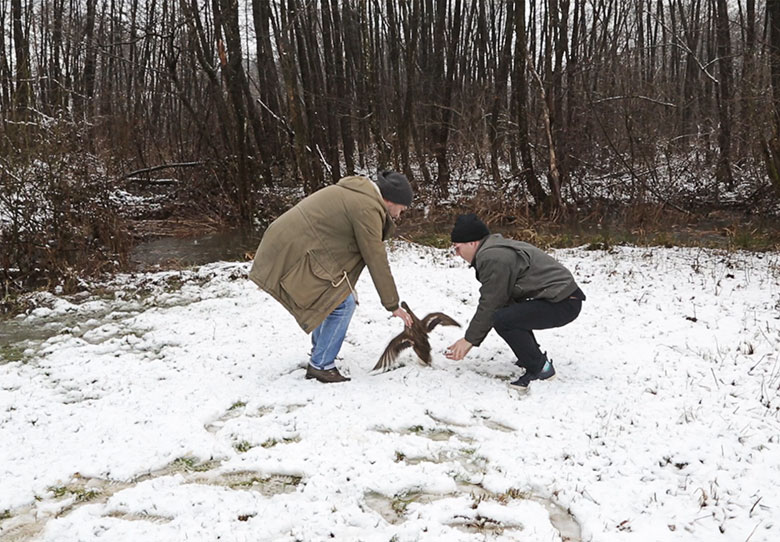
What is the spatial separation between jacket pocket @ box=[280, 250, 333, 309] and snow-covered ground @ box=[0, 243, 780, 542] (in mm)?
775

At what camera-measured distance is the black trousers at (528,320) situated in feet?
14.4

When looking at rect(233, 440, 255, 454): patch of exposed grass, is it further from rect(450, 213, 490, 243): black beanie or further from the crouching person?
rect(450, 213, 490, 243): black beanie

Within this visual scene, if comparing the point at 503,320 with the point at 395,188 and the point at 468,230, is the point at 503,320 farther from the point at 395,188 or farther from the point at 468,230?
the point at 395,188

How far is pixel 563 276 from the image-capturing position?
447 centimetres

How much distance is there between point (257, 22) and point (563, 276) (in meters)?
17.5

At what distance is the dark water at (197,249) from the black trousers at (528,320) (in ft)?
22.0

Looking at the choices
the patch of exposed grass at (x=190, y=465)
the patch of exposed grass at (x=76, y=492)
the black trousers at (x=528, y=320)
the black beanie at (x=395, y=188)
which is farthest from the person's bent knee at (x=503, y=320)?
the patch of exposed grass at (x=76, y=492)

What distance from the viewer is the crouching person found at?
4.31 m

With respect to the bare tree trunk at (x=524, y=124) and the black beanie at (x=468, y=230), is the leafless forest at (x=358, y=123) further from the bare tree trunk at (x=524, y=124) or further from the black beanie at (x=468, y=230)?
the black beanie at (x=468, y=230)

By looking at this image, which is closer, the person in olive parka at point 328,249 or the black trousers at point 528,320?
the person in olive parka at point 328,249

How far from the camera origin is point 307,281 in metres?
4.27

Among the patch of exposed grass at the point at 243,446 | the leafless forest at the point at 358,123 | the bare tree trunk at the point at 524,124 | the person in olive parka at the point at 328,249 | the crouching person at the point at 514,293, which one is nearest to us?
the patch of exposed grass at the point at 243,446

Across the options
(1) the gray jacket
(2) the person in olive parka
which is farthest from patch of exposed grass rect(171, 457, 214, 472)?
(1) the gray jacket

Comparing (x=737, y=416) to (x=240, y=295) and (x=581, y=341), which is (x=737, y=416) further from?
(x=240, y=295)
